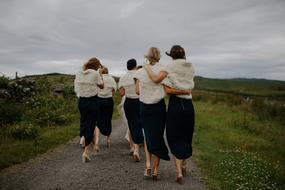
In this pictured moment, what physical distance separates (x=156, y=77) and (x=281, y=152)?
21.0 feet

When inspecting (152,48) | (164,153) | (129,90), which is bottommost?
(164,153)

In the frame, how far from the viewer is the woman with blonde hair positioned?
7102mm

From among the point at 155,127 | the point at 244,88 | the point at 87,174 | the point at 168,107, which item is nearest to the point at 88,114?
the point at 87,174

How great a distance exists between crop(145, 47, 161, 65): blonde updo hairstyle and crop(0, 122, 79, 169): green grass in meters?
4.13

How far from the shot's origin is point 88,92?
8695 mm

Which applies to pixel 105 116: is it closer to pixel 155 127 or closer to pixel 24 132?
pixel 24 132

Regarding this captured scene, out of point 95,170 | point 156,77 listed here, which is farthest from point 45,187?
point 156,77

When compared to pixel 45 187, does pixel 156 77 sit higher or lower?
higher

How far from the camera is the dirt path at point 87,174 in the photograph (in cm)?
660

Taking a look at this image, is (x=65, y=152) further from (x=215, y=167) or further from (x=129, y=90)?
(x=215, y=167)

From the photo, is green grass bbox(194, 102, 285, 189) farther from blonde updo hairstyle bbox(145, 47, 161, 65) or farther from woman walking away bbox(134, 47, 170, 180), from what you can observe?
blonde updo hairstyle bbox(145, 47, 161, 65)

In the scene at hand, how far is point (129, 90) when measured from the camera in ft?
31.3

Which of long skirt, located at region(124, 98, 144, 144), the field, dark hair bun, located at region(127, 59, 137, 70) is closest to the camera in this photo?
the field

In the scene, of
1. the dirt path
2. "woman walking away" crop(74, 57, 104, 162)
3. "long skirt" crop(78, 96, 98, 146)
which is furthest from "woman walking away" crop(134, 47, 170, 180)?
"long skirt" crop(78, 96, 98, 146)
